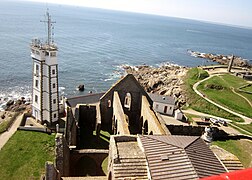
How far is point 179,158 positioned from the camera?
15289 millimetres

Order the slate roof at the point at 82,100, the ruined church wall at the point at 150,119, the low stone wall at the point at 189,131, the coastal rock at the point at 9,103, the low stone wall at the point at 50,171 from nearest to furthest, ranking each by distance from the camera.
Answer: the low stone wall at the point at 50,171
the ruined church wall at the point at 150,119
the low stone wall at the point at 189,131
the slate roof at the point at 82,100
the coastal rock at the point at 9,103

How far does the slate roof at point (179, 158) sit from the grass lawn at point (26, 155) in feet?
54.7

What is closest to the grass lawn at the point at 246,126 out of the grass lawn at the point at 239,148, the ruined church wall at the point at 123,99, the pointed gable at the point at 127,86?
the grass lawn at the point at 239,148

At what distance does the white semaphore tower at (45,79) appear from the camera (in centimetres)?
3759

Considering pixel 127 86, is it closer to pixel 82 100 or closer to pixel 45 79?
pixel 45 79

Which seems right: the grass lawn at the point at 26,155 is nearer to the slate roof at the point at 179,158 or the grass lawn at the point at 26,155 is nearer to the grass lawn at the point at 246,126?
the slate roof at the point at 179,158

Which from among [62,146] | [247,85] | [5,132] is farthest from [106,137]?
[247,85]

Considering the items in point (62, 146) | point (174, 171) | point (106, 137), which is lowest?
point (106, 137)

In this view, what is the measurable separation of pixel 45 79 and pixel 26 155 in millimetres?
12064

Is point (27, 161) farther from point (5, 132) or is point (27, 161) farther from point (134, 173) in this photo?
point (134, 173)

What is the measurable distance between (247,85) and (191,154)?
2352 inches

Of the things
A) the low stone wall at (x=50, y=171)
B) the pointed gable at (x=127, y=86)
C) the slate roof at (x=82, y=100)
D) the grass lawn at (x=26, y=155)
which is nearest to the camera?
the low stone wall at (x=50, y=171)

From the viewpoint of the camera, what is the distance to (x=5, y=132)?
37.5 meters

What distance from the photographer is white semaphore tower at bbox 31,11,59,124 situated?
1480 inches
